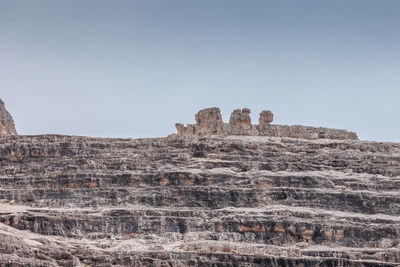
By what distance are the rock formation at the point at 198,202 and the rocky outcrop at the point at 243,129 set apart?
18.0ft

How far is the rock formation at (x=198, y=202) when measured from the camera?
156 feet

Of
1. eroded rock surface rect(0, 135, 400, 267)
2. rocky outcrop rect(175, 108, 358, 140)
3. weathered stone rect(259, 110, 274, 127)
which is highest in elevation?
weathered stone rect(259, 110, 274, 127)

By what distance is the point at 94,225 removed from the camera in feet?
169

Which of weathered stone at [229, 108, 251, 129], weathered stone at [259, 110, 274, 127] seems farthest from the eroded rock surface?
weathered stone at [259, 110, 274, 127]

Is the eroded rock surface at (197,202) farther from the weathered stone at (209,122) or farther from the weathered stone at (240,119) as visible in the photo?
the weathered stone at (240,119)

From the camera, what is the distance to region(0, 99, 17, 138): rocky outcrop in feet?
230

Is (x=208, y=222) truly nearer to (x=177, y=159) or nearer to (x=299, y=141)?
(x=177, y=159)

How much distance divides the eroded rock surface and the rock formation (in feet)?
0.27

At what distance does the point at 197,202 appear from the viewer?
5534 centimetres

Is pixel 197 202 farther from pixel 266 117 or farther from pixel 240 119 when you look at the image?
pixel 266 117

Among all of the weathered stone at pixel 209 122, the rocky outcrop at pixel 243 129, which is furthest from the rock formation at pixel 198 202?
the weathered stone at pixel 209 122

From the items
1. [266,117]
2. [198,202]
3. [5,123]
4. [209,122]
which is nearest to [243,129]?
[209,122]

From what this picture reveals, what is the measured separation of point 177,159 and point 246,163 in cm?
596

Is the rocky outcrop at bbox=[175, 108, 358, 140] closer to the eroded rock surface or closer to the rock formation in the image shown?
the eroded rock surface
